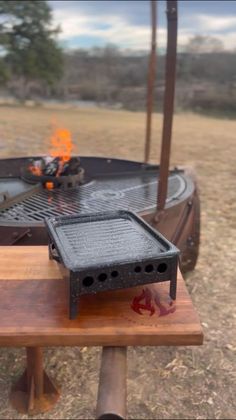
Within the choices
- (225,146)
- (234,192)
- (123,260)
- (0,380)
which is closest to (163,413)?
(0,380)

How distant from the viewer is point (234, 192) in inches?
214

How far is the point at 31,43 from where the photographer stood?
16.3 meters

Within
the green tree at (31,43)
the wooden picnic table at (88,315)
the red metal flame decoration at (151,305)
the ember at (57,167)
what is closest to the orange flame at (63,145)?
the ember at (57,167)

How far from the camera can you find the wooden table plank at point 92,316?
1.33m

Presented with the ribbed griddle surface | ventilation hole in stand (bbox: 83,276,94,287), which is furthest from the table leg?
ventilation hole in stand (bbox: 83,276,94,287)

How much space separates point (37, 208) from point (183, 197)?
0.94 m

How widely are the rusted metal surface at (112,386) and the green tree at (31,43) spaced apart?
52.7 feet

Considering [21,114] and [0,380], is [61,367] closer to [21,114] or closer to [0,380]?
[0,380]

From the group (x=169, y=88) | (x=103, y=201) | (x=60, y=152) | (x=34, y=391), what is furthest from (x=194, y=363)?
(x=60, y=152)

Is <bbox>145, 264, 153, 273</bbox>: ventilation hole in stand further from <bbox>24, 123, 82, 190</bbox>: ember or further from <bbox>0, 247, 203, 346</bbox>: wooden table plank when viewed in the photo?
<bbox>24, 123, 82, 190</bbox>: ember

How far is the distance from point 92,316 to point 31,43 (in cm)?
1663

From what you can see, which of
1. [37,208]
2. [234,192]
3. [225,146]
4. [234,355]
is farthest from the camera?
[225,146]

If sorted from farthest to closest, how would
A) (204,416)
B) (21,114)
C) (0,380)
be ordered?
1. (21,114)
2. (0,380)
3. (204,416)

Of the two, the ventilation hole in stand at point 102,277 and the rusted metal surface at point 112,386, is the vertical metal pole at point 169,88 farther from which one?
the rusted metal surface at point 112,386
